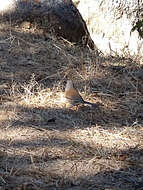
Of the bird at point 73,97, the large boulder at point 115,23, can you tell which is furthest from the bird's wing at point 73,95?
the large boulder at point 115,23

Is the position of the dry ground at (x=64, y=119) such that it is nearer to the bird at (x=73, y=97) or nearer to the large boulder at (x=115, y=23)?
the bird at (x=73, y=97)

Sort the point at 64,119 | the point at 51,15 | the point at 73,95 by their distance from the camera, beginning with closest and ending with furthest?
1. the point at 64,119
2. the point at 73,95
3. the point at 51,15

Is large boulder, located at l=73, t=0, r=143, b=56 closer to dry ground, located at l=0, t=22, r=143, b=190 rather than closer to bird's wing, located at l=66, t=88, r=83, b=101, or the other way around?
dry ground, located at l=0, t=22, r=143, b=190

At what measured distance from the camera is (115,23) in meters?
5.72

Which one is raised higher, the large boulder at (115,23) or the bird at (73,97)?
the large boulder at (115,23)

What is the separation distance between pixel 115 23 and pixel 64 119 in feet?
8.27

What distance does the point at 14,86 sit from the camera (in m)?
3.93

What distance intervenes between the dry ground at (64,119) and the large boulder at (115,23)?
25.8 inches

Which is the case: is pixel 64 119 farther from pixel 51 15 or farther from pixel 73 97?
pixel 51 15

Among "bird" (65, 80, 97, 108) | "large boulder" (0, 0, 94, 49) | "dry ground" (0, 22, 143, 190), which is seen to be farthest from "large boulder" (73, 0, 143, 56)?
"bird" (65, 80, 97, 108)

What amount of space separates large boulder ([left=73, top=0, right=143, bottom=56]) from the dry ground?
655 millimetres

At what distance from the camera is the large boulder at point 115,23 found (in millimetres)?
5547

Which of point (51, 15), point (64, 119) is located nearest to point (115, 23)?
point (51, 15)

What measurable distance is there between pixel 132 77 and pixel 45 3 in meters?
1.64
